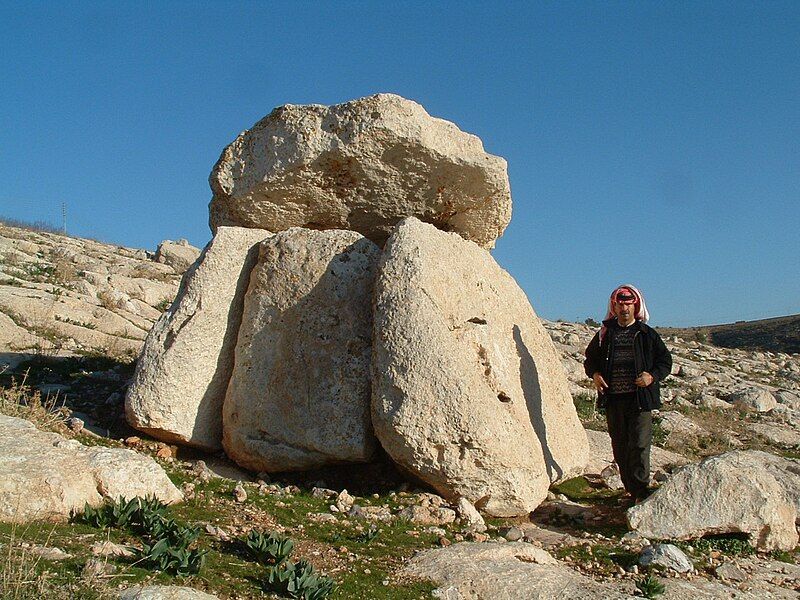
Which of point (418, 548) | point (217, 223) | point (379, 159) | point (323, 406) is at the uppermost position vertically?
point (379, 159)

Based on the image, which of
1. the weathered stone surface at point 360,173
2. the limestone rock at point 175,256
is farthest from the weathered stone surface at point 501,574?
the limestone rock at point 175,256

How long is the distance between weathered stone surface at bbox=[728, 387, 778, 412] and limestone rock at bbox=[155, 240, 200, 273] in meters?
18.8

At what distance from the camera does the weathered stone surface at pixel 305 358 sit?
895cm

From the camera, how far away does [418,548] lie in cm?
667

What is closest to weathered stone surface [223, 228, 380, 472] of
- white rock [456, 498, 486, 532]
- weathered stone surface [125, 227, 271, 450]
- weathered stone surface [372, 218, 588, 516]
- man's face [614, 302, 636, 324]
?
weathered stone surface [125, 227, 271, 450]

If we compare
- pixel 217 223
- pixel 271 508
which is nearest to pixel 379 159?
pixel 217 223

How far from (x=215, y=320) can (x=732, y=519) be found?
6273 mm

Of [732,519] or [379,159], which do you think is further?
[379,159]

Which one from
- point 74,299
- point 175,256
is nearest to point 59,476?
point 74,299

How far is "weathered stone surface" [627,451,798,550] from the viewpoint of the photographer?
7.54m

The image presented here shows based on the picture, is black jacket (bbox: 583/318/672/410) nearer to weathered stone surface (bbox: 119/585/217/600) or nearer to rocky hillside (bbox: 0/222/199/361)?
weathered stone surface (bbox: 119/585/217/600)

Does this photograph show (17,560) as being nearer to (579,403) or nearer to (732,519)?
(732,519)

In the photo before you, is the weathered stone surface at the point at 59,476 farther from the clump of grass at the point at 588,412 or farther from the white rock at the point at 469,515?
the clump of grass at the point at 588,412

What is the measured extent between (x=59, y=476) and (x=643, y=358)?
6133 mm
